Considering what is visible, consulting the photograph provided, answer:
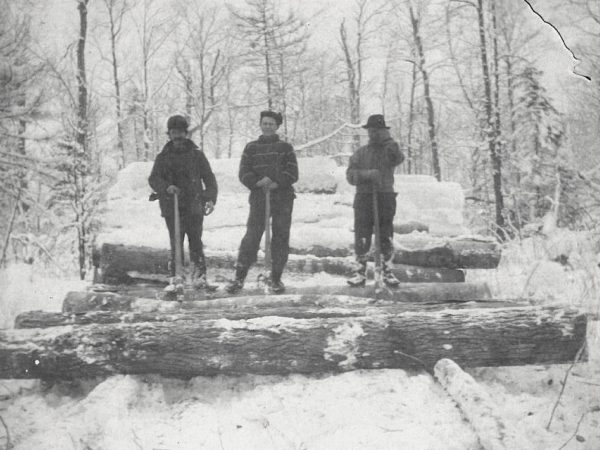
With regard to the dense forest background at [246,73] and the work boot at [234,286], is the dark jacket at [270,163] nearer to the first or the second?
the work boot at [234,286]

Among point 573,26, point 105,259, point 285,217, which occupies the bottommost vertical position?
point 105,259

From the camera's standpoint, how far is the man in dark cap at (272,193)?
4.54 meters

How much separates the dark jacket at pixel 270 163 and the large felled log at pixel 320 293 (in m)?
1.13

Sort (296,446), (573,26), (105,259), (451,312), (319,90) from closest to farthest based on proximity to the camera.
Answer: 1. (573,26)
2. (296,446)
3. (451,312)
4. (105,259)
5. (319,90)

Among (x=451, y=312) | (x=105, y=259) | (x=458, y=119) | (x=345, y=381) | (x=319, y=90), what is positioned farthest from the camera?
(x=458, y=119)

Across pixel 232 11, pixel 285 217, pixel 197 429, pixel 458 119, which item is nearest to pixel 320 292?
pixel 285 217

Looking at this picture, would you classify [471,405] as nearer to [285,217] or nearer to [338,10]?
[285,217]

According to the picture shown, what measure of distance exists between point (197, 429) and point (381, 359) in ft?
4.02

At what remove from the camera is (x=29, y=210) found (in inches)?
136

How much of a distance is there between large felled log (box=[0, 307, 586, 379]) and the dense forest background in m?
0.78

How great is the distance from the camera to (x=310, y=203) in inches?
363

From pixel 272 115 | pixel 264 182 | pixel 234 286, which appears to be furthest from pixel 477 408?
pixel 272 115

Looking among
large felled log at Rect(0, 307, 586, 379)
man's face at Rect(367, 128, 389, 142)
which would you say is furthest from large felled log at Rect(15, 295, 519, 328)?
man's face at Rect(367, 128, 389, 142)

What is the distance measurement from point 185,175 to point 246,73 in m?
7.16
